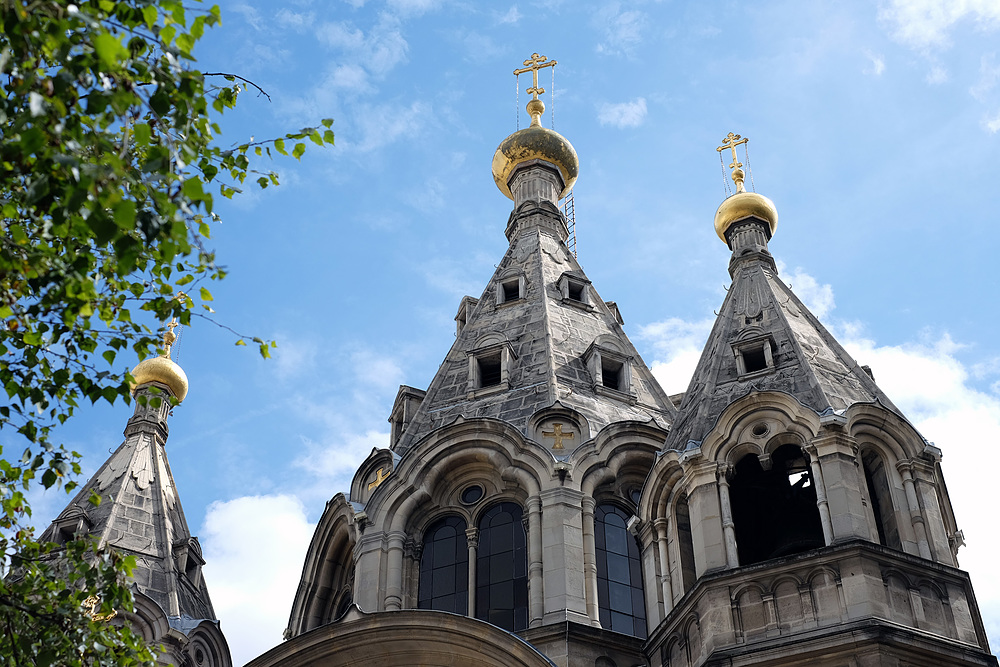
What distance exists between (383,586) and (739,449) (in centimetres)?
597

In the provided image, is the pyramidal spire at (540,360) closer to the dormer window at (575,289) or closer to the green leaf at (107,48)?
the dormer window at (575,289)

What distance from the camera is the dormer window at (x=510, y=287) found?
26.7m

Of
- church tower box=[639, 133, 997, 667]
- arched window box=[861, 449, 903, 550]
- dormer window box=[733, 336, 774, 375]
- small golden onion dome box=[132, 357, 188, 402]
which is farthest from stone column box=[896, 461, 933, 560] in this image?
small golden onion dome box=[132, 357, 188, 402]

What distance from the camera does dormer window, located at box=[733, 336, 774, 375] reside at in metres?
19.9

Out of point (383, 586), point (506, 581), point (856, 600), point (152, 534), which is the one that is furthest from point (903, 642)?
point (152, 534)

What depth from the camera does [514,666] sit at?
16.4 m

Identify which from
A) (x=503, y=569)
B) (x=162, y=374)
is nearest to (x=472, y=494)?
(x=503, y=569)

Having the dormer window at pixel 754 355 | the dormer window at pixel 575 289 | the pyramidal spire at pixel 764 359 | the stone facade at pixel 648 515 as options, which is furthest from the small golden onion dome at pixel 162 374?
the dormer window at pixel 754 355

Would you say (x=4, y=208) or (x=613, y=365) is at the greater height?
(x=613, y=365)

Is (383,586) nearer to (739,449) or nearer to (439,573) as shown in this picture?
(439,573)

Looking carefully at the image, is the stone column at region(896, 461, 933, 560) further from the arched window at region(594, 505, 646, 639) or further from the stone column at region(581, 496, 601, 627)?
the stone column at region(581, 496, 601, 627)

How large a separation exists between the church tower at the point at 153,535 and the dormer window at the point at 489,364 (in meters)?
5.31

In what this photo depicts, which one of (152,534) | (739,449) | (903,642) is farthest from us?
(152,534)

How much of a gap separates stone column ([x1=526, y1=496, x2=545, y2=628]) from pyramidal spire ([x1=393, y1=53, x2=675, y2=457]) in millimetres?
1216
